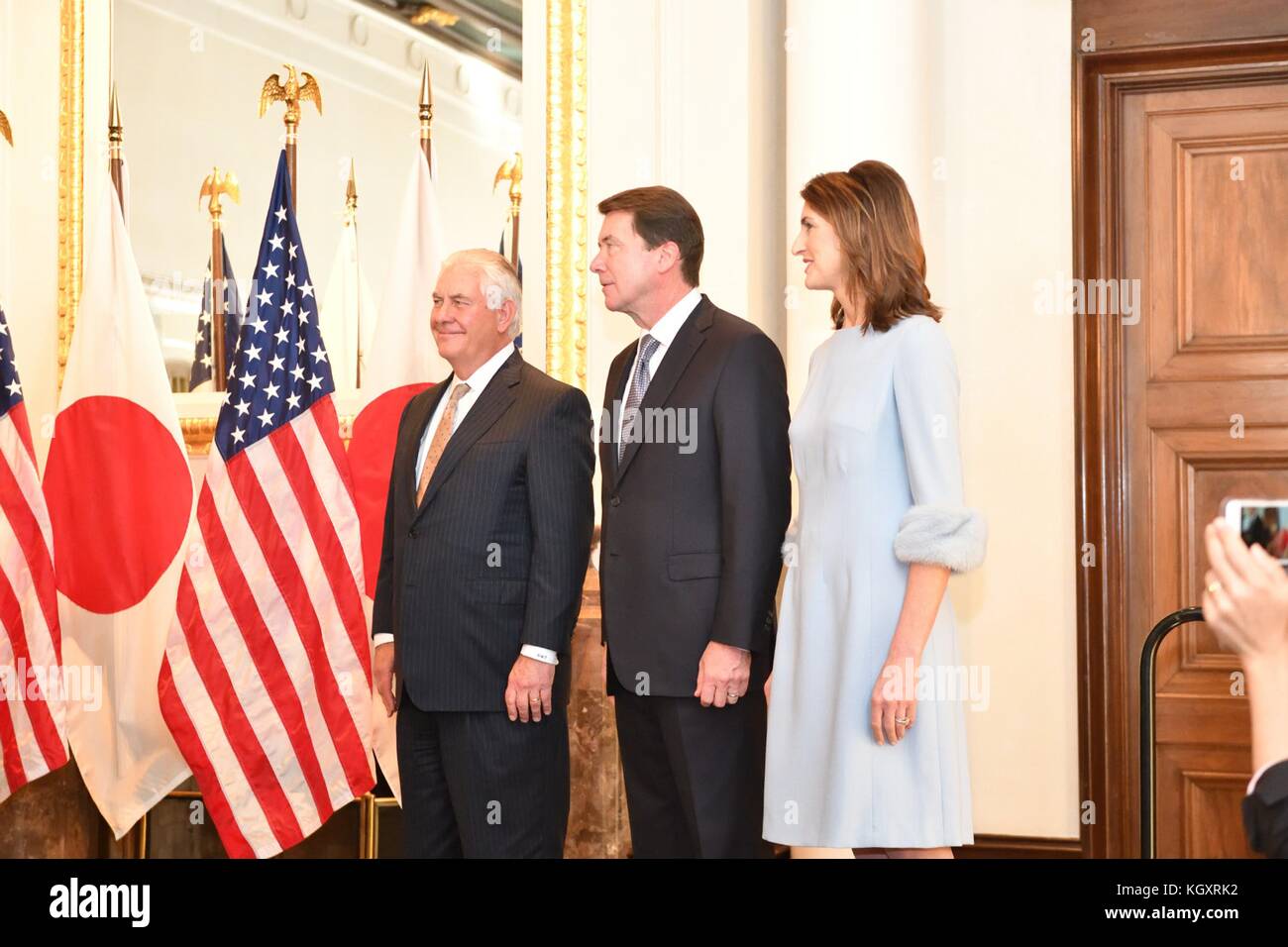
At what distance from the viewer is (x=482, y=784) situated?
3.41 meters

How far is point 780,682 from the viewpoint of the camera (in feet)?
10.1

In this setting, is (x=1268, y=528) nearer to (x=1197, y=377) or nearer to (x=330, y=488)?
(x=1197, y=377)

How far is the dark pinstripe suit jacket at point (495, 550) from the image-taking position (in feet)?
11.3

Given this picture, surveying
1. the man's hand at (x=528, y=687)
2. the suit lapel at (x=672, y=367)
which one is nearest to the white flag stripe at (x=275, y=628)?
the man's hand at (x=528, y=687)

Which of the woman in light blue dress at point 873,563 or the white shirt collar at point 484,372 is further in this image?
the white shirt collar at point 484,372

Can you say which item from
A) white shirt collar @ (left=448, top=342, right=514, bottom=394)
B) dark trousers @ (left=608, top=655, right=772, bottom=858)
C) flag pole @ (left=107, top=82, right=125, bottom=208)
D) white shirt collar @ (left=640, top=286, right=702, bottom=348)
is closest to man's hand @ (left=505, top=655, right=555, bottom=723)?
dark trousers @ (left=608, top=655, right=772, bottom=858)

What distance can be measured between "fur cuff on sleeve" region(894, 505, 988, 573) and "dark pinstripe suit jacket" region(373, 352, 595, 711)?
927 mm

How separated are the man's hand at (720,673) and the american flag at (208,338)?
118 inches

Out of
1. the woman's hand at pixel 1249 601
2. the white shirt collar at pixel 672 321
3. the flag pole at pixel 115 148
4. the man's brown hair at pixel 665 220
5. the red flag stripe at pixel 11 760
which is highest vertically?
the flag pole at pixel 115 148

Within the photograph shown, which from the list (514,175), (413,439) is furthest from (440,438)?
(514,175)

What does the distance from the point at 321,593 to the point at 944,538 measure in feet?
8.67

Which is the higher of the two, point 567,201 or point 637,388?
point 567,201

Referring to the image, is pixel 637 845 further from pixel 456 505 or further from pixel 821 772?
pixel 456 505

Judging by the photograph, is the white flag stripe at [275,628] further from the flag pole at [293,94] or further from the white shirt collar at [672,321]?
the white shirt collar at [672,321]
